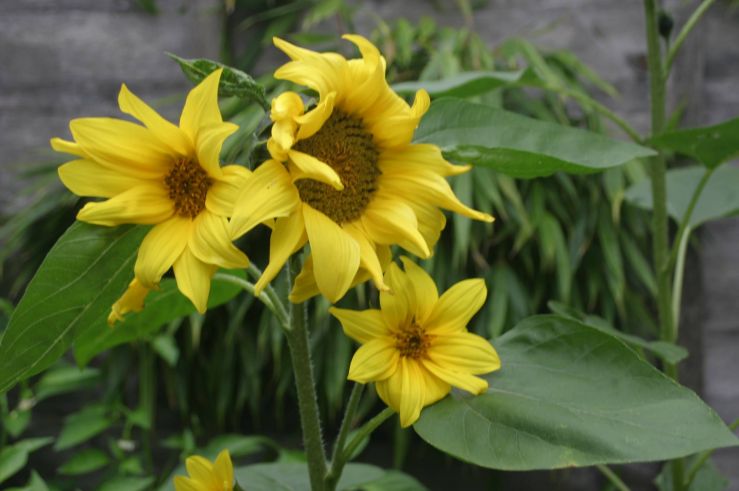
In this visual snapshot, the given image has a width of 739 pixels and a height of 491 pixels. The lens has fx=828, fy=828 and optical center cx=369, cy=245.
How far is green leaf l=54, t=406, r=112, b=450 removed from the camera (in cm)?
101

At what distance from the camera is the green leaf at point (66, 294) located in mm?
331

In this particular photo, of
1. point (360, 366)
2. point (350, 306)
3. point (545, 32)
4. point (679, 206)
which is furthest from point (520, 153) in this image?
point (545, 32)

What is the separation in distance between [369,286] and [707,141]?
2.55 feet

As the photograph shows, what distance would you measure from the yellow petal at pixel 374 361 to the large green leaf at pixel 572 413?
26 millimetres

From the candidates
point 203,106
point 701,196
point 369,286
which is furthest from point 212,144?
point 369,286

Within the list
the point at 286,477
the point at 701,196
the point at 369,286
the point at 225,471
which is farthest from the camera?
the point at 369,286

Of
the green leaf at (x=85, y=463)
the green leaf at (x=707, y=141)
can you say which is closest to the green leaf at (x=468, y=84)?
the green leaf at (x=707, y=141)

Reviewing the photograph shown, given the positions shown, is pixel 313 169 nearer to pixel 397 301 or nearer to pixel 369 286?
pixel 397 301

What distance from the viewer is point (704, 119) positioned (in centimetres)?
150

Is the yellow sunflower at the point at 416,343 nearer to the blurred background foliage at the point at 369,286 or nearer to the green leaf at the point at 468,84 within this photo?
the green leaf at the point at 468,84

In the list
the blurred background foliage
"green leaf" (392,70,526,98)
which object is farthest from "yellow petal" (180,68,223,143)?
the blurred background foliage

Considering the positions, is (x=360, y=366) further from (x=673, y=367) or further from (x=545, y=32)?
(x=545, y=32)

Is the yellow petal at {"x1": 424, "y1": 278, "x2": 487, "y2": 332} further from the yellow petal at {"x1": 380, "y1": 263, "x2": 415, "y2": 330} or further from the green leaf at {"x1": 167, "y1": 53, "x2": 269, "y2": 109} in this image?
the green leaf at {"x1": 167, "y1": 53, "x2": 269, "y2": 109}

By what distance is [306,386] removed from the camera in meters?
0.39
